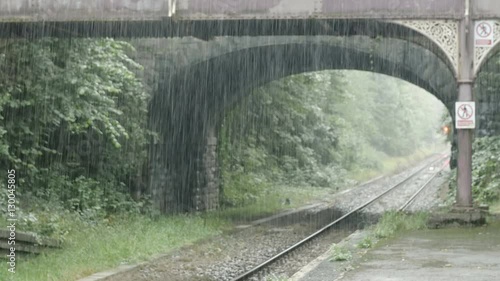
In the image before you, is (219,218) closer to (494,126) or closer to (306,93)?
(494,126)

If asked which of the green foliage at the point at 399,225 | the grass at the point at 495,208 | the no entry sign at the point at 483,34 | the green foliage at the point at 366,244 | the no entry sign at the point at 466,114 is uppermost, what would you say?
the no entry sign at the point at 483,34

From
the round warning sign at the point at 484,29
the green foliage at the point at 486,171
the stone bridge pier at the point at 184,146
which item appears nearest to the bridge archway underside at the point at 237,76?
the stone bridge pier at the point at 184,146

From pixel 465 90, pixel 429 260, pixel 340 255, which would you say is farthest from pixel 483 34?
pixel 429 260

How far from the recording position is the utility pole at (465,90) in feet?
49.4

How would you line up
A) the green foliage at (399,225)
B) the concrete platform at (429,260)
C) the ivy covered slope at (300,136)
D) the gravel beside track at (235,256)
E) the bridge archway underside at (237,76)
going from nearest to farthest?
the concrete platform at (429,260), the gravel beside track at (235,256), the green foliage at (399,225), the bridge archway underside at (237,76), the ivy covered slope at (300,136)

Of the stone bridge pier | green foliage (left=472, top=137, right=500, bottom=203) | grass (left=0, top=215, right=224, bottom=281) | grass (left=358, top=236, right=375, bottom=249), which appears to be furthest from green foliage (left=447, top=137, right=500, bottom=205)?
the stone bridge pier

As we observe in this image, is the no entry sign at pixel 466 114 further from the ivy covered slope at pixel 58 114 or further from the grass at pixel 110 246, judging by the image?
the ivy covered slope at pixel 58 114

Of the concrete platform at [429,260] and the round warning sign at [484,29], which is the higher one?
the round warning sign at [484,29]

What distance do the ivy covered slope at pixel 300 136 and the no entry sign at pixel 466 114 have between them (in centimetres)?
1395

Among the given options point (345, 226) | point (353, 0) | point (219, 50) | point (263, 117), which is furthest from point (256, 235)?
point (263, 117)

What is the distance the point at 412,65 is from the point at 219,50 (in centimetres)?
605

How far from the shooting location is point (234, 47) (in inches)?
880

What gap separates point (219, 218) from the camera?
76.6 feet

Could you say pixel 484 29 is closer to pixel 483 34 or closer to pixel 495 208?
pixel 483 34
